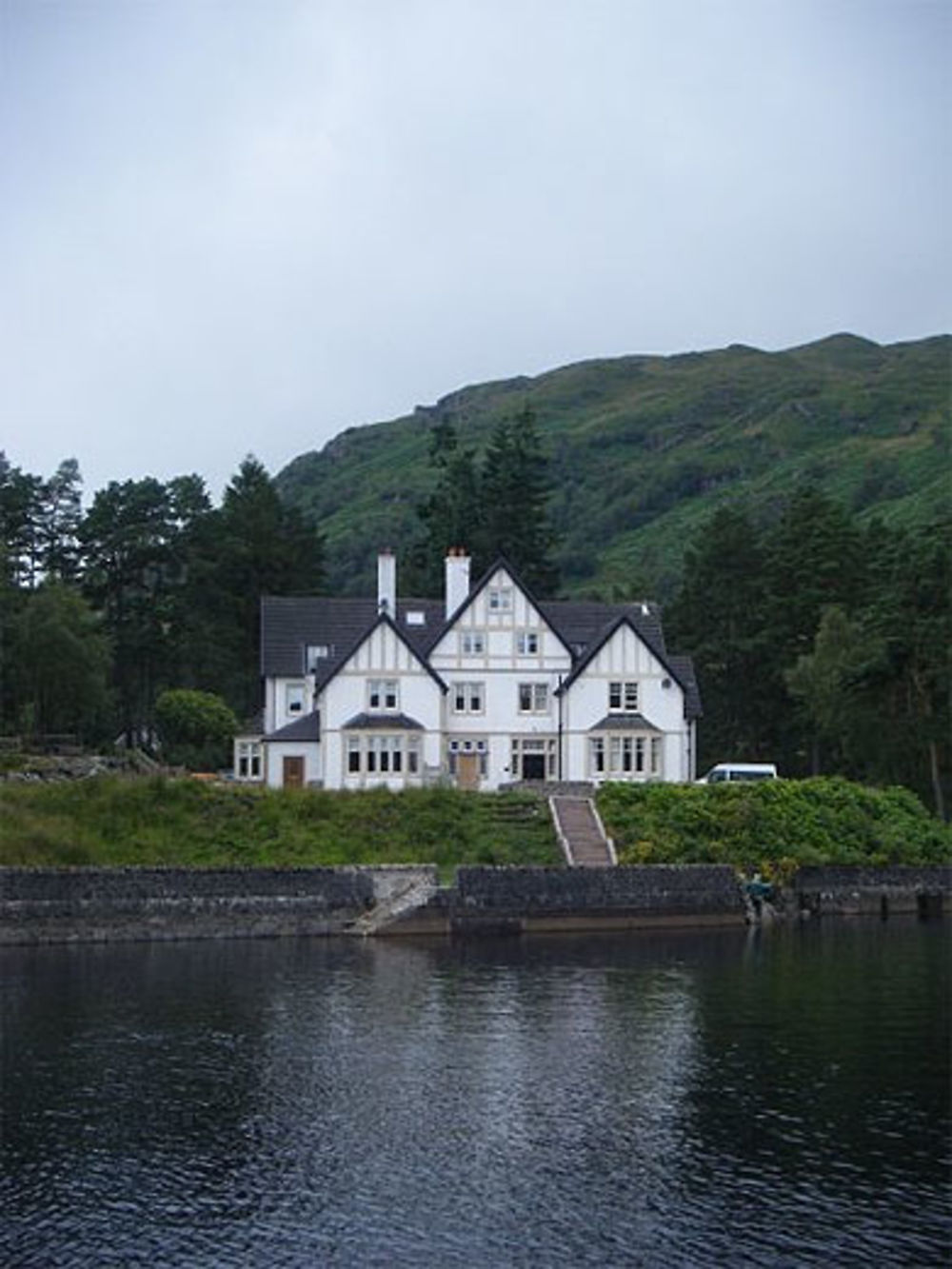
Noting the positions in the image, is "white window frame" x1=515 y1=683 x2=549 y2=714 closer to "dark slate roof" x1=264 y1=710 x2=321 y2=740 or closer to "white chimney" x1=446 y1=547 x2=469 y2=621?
"white chimney" x1=446 y1=547 x2=469 y2=621

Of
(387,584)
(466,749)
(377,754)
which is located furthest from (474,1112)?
(387,584)

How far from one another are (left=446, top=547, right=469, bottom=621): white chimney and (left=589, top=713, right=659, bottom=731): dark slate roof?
27.1ft

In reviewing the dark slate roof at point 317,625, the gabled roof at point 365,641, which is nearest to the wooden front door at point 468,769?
the gabled roof at point 365,641

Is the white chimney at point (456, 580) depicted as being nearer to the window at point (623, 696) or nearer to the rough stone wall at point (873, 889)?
the window at point (623, 696)

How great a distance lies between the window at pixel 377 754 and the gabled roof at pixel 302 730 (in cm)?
218

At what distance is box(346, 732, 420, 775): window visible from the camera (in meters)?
A: 67.7

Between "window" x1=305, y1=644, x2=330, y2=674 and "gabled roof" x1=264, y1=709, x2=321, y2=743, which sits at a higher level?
"window" x1=305, y1=644, x2=330, y2=674

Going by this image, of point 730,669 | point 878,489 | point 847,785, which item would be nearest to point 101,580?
point 730,669

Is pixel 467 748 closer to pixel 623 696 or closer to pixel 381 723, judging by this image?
pixel 381 723

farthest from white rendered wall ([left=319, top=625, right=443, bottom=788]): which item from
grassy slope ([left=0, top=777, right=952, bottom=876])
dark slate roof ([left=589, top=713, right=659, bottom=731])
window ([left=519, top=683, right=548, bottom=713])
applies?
dark slate roof ([left=589, top=713, right=659, bottom=731])

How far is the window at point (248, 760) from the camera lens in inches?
2886

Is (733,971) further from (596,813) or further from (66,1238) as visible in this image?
(66,1238)

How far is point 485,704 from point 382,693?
4.73 meters

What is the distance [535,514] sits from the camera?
101375 millimetres
